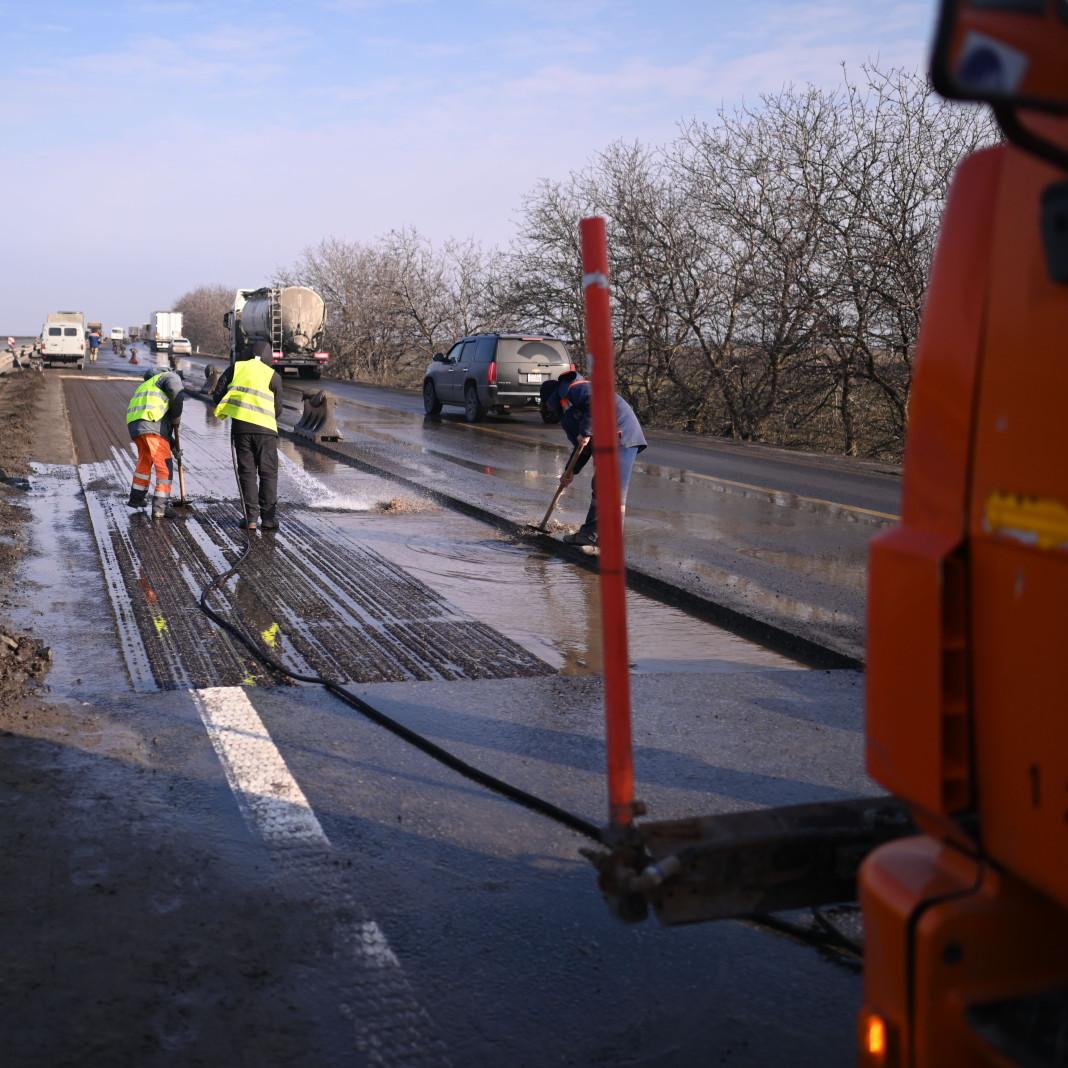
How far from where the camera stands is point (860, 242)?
76.0 feet

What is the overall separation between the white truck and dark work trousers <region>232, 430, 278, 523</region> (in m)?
78.7

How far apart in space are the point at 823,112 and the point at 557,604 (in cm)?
1846

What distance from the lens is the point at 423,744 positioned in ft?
18.2

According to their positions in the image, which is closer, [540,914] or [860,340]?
[540,914]

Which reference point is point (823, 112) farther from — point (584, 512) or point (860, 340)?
point (584, 512)

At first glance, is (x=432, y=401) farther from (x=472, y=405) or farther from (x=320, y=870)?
(x=320, y=870)

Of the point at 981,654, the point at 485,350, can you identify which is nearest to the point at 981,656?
the point at 981,654

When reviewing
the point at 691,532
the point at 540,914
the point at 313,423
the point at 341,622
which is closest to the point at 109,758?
the point at 540,914

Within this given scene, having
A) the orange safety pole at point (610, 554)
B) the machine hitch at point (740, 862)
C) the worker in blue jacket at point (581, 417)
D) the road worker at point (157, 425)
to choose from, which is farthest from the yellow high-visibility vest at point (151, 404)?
the machine hitch at point (740, 862)

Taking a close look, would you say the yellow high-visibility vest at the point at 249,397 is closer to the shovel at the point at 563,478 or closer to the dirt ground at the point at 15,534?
the dirt ground at the point at 15,534

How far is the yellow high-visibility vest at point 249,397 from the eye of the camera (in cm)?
1172

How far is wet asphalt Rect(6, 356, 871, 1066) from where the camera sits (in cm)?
335

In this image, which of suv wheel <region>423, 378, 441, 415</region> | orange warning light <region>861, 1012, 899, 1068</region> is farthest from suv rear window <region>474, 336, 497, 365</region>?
orange warning light <region>861, 1012, 899, 1068</region>

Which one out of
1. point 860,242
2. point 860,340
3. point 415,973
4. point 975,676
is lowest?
point 415,973
